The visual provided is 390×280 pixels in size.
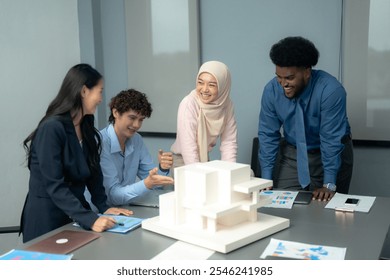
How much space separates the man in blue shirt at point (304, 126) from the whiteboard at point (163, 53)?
1.07m

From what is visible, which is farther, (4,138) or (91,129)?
(4,138)

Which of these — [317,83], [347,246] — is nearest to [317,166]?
[317,83]

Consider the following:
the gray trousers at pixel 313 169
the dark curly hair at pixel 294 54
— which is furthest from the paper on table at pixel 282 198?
the dark curly hair at pixel 294 54

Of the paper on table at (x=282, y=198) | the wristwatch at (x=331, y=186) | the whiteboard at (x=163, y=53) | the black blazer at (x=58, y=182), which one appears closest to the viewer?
the black blazer at (x=58, y=182)

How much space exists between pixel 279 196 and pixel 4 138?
7.05ft

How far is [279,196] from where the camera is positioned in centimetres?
217

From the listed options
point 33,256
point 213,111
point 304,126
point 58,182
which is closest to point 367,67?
point 304,126

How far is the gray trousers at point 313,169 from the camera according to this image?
2.58m

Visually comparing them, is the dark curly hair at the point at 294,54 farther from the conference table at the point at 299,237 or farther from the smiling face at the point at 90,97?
the smiling face at the point at 90,97

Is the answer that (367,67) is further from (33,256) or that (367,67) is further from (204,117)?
(33,256)

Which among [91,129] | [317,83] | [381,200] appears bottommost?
[381,200]

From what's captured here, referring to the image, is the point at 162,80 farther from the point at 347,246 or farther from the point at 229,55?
the point at 347,246

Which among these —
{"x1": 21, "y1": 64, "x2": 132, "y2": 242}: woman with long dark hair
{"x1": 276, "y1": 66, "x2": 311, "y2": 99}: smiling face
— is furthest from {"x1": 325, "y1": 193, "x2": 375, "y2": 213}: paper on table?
{"x1": 21, "y1": 64, "x2": 132, "y2": 242}: woman with long dark hair

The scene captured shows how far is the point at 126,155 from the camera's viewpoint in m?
2.25
